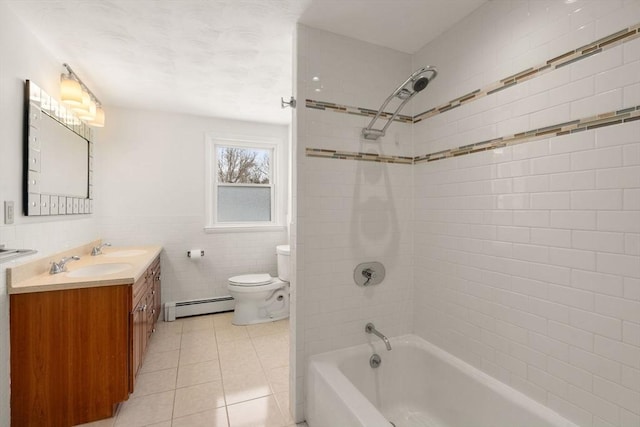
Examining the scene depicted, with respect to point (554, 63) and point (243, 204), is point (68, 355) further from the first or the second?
point (554, 63)

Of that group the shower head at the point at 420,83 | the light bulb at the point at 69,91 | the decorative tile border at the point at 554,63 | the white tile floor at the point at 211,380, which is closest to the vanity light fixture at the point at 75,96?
the light bulb at the point at 69,91

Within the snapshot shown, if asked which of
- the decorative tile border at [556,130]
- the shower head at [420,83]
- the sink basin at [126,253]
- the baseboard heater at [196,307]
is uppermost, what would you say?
the shower head at [420,83]

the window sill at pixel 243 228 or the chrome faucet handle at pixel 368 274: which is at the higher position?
the window sill at pixel 243 228

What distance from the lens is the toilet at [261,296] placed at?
300cm

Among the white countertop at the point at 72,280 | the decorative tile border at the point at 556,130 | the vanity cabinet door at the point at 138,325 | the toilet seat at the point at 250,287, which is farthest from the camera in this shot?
the toilet seat at the point at 250,287

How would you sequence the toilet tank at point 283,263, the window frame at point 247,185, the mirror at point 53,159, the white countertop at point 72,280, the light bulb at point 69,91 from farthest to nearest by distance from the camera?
the window frame at point 247,185 → the toilet tank at point 283,263 → the light bulb at point 69,91 → the mirror at point 53,159 → the white countertop at point 72,280

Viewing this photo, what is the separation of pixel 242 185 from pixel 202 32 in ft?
6.57

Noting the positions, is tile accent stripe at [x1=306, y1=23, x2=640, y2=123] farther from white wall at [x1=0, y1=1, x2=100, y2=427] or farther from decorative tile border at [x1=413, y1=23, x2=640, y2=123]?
white wall at [x1=0, y1=1, x2=100, y2=427]

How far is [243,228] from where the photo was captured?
11.5 feet

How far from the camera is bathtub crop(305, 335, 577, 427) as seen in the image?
1257mm

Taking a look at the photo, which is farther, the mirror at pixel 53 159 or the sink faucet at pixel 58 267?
the sink faucet at pixel 58 267

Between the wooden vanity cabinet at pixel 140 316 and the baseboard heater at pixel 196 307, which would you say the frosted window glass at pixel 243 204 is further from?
the wooden vanity cabinet at pixel 140 316

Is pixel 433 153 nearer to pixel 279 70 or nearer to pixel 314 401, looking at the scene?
pixel 279 70

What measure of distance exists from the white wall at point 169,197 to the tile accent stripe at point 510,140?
2123mm
